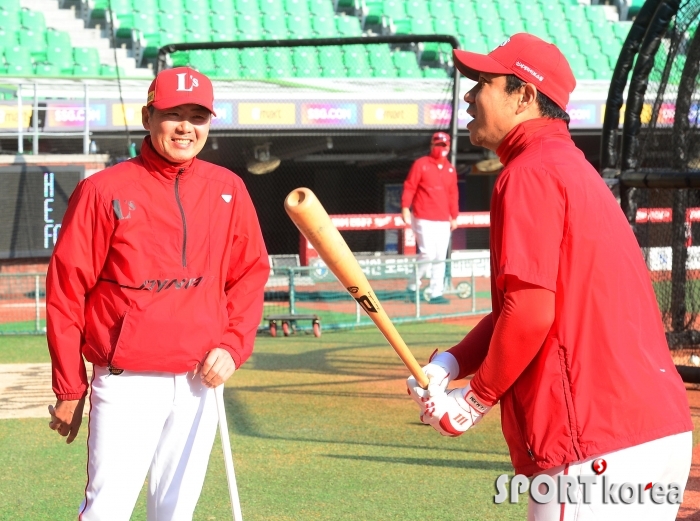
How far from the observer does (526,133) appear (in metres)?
2.46

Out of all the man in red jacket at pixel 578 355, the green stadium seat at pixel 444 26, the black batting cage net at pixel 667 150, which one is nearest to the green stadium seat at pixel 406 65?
the green stadium seat at pixel 444 26

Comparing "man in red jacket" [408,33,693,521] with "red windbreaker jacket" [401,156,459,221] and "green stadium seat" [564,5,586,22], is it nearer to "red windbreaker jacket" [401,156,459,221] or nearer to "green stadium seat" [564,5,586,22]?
"red windbreaker jacket" [401,156,459,221]

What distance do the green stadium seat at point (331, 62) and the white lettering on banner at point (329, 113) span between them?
117 inches

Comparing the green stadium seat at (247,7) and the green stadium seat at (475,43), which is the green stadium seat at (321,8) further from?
the green stadium seat at (475,43)

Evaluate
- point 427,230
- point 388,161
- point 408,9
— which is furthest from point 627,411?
point 408,9

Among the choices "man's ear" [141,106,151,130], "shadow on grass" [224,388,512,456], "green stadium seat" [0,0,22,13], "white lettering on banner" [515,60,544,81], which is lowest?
"shadow on grass" [224,388,512,456]

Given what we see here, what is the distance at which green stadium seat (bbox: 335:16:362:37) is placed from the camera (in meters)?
20.8

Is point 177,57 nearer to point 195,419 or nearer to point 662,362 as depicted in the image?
point 195,419

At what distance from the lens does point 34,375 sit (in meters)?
8.51

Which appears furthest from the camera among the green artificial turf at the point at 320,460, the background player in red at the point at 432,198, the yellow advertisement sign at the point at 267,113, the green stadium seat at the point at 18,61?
the green stadium seat at the point at 18,61

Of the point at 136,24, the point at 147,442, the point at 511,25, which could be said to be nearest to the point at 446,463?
the point at 147,442

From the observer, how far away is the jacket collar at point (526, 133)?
2.46 metres

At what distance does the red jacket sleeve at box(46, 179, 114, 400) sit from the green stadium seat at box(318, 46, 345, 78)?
16.3m

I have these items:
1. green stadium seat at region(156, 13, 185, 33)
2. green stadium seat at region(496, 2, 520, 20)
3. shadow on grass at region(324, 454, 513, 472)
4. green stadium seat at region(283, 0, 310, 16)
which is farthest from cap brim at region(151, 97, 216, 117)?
green stadium seat at region(496, 2, 520, 20)
